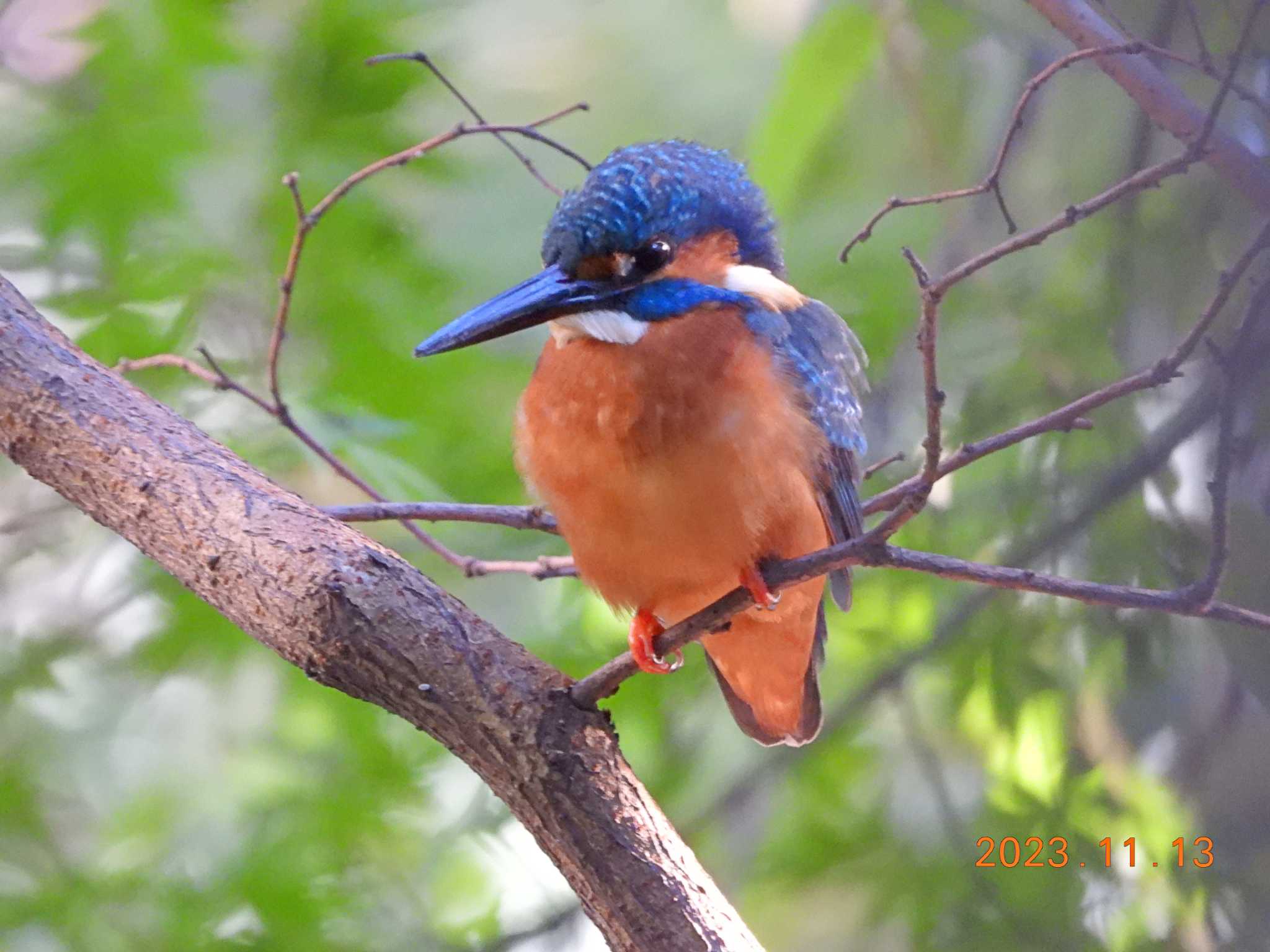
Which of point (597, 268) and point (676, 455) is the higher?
point (597, 268)

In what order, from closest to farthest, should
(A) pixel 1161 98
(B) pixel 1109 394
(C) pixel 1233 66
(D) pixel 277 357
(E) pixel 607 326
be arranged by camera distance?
(B) pixel 1109 394, (C) pixel 1233 66, (A) pixel 1161 98, (E) pixel 607 326, (D) pixel 277 357

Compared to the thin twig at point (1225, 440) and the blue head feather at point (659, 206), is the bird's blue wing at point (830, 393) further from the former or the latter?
the thin twig at point (1225, 440)

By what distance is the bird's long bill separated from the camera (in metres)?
1.35

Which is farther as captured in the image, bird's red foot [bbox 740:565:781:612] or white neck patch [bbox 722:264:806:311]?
white neck patch [bbox 722:264:806:311]

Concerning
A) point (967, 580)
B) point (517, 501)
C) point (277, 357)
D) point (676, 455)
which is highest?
point (517, 501)

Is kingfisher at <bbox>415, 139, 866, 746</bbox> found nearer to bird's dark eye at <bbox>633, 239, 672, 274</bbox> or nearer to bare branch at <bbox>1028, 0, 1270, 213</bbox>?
bird's dark eye at <bbox>633, 239, 672, 274</bbox>

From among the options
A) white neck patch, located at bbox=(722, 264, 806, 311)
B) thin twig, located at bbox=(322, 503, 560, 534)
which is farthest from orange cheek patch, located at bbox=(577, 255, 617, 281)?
thin twig, located at bbox=(322, 503, 560, 534)

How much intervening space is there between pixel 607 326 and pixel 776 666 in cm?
55

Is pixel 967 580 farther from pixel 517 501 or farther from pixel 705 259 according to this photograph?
pixel 517 501

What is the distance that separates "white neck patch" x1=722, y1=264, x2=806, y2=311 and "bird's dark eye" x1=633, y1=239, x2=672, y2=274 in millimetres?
87

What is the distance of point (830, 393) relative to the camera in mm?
1484

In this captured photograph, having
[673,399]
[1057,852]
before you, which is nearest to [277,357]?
[673,399]

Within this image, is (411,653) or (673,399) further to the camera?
(673,399)

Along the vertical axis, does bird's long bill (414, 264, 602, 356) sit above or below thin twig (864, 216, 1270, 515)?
above
